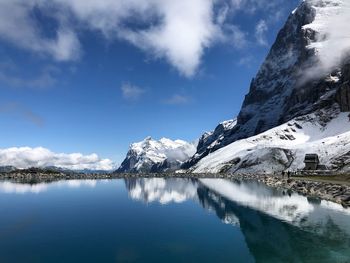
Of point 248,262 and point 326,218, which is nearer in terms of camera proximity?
point 248,262

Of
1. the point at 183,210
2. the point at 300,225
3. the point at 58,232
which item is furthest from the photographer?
the point at 183,210

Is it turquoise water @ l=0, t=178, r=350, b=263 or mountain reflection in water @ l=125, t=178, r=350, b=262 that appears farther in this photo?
mountain reflection in water @ l=125, t=178, r=350, b=262

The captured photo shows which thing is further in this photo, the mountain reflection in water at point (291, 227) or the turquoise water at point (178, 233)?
the mountain reflection in water at point (291, 227)

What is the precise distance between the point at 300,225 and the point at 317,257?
741 inches

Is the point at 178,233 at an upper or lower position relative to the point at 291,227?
lower

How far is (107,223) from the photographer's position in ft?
201

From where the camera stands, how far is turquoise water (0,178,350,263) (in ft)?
A: 130

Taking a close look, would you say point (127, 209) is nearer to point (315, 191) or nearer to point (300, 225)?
point (300, 225)

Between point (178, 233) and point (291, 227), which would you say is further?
point (291, 227)

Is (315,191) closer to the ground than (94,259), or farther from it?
farther from it

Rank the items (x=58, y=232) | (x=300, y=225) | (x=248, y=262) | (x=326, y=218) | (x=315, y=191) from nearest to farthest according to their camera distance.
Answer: (x=248, y=262) < (x=58, y=232) < (x=300, y=225) < (x=326, y=218) < (x=315, y=191)

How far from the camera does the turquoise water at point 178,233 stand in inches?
1558

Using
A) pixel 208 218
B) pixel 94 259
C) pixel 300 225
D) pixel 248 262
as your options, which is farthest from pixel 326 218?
pixel 94 259

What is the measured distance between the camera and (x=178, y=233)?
5272cm
